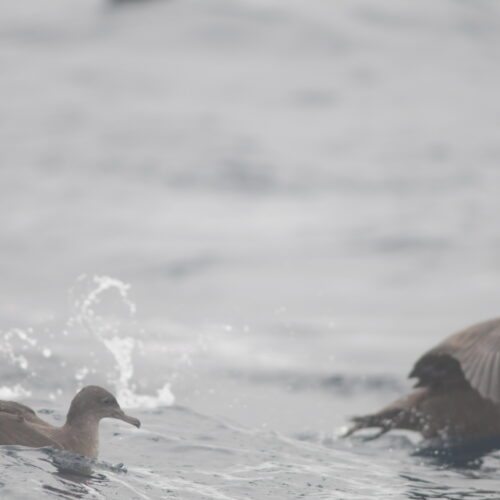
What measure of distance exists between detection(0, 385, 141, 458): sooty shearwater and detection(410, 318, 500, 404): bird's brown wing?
2.16 metres

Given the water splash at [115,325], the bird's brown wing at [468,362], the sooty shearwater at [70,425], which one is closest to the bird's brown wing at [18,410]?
the sooty shearwater at [70,425]

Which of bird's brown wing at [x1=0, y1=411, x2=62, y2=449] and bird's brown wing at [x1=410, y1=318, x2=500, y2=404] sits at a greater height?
bird's brown wing at [x1=410, y1=318, x2=500, y2=404]

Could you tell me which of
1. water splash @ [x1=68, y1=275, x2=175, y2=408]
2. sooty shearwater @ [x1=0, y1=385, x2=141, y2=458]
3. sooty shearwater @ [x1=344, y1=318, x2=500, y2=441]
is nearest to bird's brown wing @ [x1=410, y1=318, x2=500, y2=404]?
sooty shearwater @ [x1=344, y1=318, x2=500, y2=441]

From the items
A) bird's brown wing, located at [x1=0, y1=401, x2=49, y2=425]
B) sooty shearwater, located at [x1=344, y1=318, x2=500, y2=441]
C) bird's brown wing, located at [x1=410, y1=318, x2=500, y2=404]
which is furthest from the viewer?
sooty shearwater, located at [x1=344, y1=318, x2=500, y2=441]

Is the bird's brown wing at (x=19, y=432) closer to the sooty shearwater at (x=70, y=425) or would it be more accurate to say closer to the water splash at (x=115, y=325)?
the sooty shearwater at (x=70, y=425)

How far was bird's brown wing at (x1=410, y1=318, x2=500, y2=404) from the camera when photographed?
8789mm

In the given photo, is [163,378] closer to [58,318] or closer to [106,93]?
[58,318]

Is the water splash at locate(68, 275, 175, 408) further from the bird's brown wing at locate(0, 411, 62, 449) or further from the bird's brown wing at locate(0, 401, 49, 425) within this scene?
the bird's brown wing at locate(0, 411, 62, 449)

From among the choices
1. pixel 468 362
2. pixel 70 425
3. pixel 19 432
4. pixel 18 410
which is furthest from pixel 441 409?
pixel 19 432

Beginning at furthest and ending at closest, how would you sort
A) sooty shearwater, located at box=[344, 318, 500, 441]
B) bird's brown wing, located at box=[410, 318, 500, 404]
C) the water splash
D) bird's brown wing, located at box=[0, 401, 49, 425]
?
1. the water splash
2. sooty shearwater, located at box=[344, 318, 500, 441]
3. bird's brown wing, located at box=[410, 318, 500, 404]
4. bird's brown wing, located at box=[0, 401, 49, 425]

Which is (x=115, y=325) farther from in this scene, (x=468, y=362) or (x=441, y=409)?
(x=468, y=362)

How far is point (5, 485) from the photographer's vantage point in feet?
23.0

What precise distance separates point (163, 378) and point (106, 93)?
31.2 ft

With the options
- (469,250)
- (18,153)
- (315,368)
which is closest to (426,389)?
(315,368)
